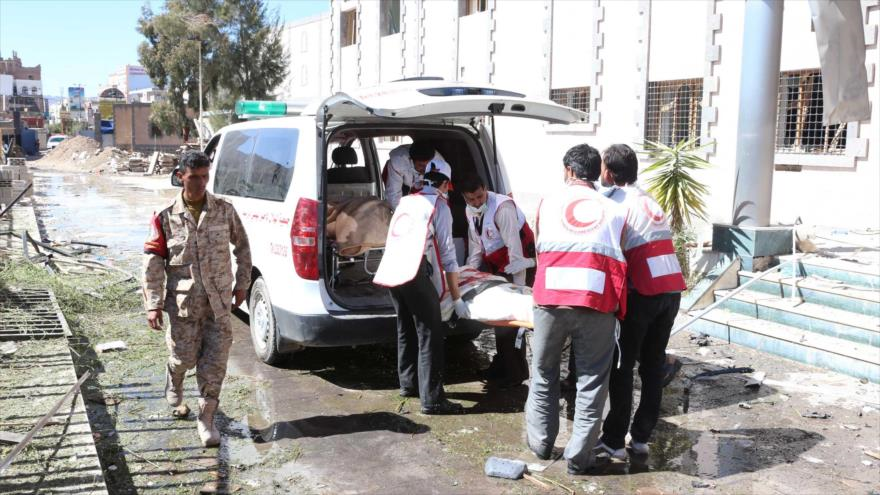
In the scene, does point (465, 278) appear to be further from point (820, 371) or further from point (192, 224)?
point (820, 371)

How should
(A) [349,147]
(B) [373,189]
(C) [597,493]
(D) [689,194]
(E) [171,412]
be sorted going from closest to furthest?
1. (C) [597,493]
2. (E) [171,412]
3. (A) [349,147]
4. (B) [373,189]
5. (D) [689,194]

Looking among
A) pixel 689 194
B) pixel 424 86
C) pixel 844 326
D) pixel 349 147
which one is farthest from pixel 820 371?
pixel 349 147

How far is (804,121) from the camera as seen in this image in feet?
38.8

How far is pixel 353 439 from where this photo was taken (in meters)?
4.95

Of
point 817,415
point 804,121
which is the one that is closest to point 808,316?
point 817,415

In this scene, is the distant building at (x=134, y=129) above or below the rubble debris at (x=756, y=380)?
above

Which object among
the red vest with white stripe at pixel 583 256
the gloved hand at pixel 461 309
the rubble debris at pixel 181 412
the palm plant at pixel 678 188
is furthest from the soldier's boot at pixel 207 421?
the palm plant at pixel 678 188

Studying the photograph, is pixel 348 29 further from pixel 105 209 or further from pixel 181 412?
pixel 181 412

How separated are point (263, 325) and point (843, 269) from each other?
5.66 metres

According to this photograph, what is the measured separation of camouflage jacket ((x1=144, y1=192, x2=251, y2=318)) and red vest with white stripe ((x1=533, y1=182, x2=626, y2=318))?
192 cm

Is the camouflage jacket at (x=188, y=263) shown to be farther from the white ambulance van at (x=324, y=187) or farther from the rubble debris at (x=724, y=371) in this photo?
the rubble debris at (x=724, y=371)

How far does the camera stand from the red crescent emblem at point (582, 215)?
14.1 ft

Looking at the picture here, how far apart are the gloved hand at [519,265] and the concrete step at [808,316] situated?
9.97 feet

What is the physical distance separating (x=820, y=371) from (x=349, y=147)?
4.61 m
